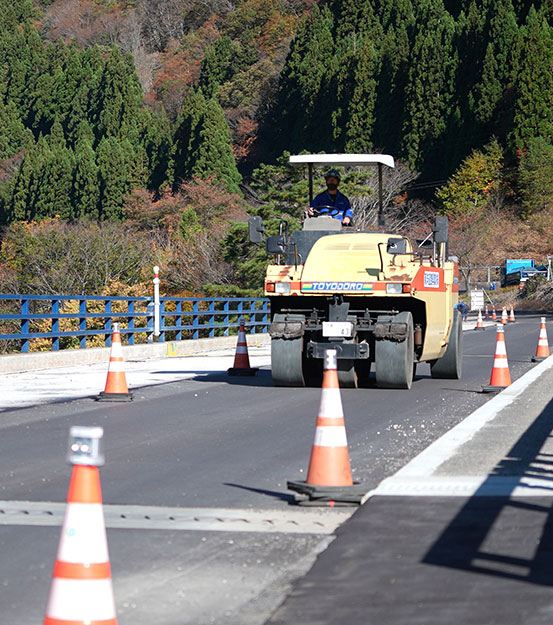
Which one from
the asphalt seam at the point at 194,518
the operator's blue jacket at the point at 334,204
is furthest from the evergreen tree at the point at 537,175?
the asphalt seam at the point at 194,518

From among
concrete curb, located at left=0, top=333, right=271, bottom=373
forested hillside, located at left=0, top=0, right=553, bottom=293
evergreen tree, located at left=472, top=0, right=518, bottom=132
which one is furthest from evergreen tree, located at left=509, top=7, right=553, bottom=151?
concrete curb, located at left=0, top=333, right=271, bottom=373

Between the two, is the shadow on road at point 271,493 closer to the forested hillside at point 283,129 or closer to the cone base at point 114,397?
the cone base at point 114,397

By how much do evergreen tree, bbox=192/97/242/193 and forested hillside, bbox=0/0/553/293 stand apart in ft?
0.54

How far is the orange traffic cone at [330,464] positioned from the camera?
727 cm

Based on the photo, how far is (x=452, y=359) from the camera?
1727cm

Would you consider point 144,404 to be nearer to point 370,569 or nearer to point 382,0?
point 370,569

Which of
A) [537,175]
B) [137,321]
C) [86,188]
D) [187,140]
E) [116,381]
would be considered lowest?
[137,321]

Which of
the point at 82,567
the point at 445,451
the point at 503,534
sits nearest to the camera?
the point at 82,567

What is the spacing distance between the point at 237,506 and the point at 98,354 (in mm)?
16583

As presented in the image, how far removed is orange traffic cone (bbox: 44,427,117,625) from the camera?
159 inches

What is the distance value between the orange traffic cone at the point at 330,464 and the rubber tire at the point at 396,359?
23.4 feet

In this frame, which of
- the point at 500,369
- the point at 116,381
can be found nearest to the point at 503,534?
the point at 116,381

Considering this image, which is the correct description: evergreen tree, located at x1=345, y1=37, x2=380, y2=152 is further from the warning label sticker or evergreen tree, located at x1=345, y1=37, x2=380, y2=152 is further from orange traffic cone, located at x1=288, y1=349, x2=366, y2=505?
orange traffic cone, located at x1=288, y1=349, x2=366, y2=505

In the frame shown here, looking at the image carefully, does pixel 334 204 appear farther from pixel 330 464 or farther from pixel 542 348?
pixel 330 464
